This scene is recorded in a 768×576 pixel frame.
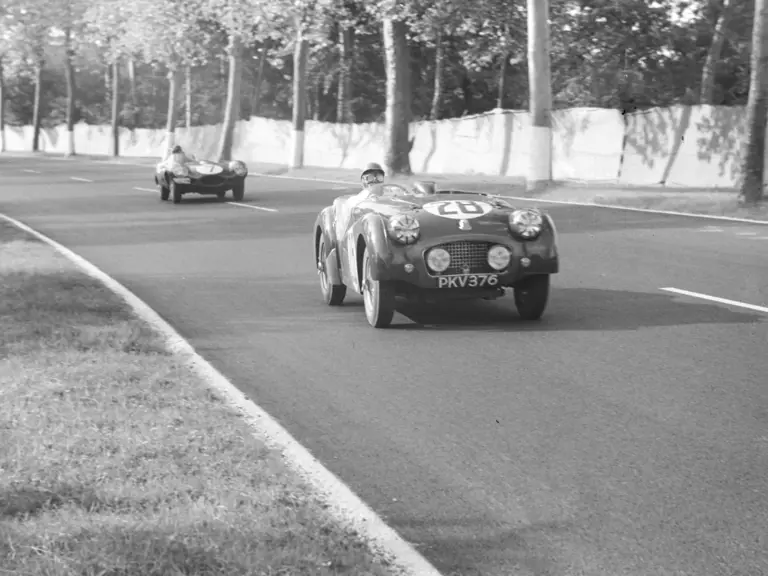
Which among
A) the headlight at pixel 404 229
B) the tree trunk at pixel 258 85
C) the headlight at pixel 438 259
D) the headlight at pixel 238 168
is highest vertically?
the tree trunk at pixel 258 85

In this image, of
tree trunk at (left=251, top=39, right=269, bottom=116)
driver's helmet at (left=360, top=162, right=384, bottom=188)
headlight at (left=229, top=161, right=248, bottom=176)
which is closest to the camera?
driver's helmet at (left=360, top=162, right=384, bottom=188)

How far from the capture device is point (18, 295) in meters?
11.0

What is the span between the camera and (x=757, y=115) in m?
21.1

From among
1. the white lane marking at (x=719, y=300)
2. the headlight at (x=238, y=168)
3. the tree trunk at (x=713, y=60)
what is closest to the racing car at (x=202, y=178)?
the headlight at (x=238, y=168)

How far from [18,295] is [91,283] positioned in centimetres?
122

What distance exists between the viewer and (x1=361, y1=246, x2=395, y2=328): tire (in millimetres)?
9539

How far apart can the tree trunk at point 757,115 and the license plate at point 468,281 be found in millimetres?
12722

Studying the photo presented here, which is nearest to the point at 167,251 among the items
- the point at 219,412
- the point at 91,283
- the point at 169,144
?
the point at 91,283

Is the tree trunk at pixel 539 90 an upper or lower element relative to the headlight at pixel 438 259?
upper

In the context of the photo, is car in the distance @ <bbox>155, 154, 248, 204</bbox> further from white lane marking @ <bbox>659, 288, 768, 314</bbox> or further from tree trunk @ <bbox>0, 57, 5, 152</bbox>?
tree trunk @ <bbox>0, 57, 5, 152</bbox>

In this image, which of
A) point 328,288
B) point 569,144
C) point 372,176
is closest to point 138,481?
point 328,288

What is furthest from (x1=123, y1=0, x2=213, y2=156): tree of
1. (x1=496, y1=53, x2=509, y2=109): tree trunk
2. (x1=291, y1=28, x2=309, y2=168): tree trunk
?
(x1=496, y1=53, x2=509, y2=109): tree trunk

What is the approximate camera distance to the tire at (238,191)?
84.5ft

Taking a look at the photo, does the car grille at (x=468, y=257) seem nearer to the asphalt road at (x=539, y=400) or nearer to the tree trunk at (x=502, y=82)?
the asphalt road at (x=539, y=400)
